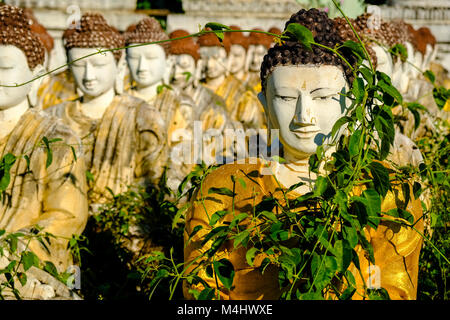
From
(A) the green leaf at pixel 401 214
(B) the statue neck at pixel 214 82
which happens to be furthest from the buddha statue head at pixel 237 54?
(A) the green leaf at pixel 401 214

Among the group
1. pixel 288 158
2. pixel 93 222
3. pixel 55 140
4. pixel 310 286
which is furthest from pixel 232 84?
pixel 310 286

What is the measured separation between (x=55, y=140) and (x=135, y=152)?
2.12m

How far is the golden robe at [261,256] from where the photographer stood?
3.63 m

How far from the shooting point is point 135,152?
683 centimetres

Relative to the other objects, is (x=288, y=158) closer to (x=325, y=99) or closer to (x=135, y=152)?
(x=325, y=99)

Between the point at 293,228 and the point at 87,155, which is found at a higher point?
the point at 293,228

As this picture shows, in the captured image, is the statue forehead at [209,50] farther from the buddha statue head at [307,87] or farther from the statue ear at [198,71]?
the buddha statue head at [307,87]

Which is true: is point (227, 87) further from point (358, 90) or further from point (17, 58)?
point (358, 90)

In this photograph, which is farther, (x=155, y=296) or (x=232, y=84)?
(x=232, y=84)

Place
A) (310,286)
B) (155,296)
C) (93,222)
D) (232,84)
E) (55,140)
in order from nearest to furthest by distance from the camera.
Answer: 1. (310,286)
2. (155,296)
3. (55,140)
4. (93,222)
5. (232,84)

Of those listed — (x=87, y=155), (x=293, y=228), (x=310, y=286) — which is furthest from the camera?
(x=87, y=155)

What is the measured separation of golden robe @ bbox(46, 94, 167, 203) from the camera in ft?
22.1

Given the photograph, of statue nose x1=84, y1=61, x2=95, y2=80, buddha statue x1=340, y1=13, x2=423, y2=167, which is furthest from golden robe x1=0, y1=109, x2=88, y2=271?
statue nose x1=84, y1=61, x2=95, y2=80

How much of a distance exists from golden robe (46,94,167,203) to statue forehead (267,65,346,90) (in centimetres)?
305
